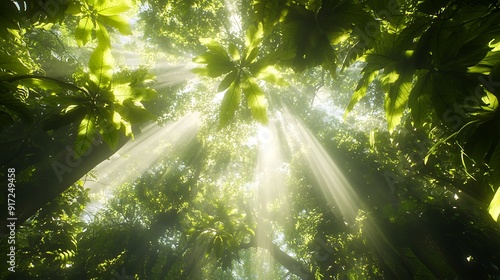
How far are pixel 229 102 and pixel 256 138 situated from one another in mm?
10204

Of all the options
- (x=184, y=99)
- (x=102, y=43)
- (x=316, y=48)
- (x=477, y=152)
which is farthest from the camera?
(x=184, y=99)

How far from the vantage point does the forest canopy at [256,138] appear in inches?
46.4

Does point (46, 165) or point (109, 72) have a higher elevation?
point (109, 72)

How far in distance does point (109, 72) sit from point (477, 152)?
71.5 inches

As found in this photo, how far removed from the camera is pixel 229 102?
1.31m

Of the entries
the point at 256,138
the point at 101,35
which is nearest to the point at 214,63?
the point at 101,35

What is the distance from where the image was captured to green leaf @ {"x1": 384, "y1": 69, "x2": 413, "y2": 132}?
1.30 meters

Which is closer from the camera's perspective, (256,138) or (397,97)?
(397,97)

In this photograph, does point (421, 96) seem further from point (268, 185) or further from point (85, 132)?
point (268, 185)

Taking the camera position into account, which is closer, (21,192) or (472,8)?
(472,8)

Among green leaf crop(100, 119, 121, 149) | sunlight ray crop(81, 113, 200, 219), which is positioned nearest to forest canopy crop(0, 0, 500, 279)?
green leaf crop(100, 119, 121, 149)

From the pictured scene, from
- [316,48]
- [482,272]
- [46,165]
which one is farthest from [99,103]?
[482,272]

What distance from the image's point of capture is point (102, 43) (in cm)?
Result: 124

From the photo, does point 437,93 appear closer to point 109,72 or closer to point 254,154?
point 109,72
